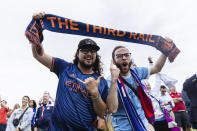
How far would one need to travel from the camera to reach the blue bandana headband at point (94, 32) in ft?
8.99

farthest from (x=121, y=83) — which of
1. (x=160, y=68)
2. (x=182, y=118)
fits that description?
(x=182, y=118)

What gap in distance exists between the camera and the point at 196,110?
368 centimetres

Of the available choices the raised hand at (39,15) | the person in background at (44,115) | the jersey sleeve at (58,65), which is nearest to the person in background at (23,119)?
the person in background at (44,115)

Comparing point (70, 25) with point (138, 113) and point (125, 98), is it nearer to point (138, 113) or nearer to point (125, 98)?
point (125, 98)

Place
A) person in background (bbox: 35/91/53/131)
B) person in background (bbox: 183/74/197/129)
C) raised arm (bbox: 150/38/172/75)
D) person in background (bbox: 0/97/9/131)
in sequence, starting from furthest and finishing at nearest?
1. person in background (bbox: 0/97/9/131)
2. person in background (bbox: 35/91/53/131)
3. person in background (bbox: 183/74/197/129)
4. raised arm (bbox: 150/38/172/75)

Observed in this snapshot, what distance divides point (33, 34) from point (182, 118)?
7.84 meters

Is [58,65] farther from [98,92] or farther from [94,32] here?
[94,32]

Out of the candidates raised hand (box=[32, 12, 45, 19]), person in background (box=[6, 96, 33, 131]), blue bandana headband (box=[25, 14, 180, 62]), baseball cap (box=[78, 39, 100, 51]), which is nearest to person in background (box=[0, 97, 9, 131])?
person in background (box=[6, 96, 33, 131])

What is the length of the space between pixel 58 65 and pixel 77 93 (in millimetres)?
552

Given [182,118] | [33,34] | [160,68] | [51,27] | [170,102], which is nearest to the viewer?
[33,34]

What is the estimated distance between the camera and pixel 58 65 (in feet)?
7.97

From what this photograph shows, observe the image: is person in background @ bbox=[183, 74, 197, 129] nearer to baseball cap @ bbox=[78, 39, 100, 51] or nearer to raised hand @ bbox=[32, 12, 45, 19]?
baseball cap @ bbox=[78, 39, 100, 51]

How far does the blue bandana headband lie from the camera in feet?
8.99

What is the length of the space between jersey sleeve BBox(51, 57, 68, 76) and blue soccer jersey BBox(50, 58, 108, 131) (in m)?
0.07
